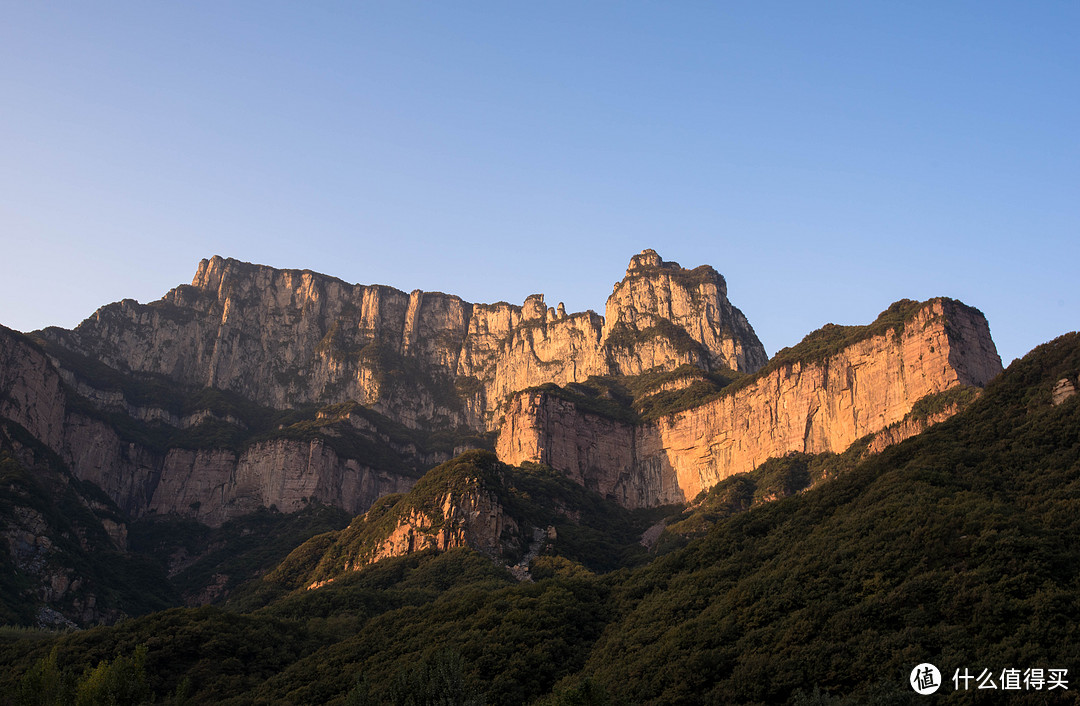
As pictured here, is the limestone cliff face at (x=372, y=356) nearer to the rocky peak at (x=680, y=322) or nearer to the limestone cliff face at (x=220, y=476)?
the rocky peak at (x=680, y=322)

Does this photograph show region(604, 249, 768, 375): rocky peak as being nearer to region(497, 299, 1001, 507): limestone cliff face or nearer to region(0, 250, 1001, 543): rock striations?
region(0, 250, 1001, 543): rock striations

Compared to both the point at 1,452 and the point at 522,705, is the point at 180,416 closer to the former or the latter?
the point at 1,452

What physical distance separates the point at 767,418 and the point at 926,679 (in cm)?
9881

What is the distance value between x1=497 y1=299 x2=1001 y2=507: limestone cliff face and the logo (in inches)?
3068

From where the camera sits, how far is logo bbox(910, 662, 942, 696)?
4066cm

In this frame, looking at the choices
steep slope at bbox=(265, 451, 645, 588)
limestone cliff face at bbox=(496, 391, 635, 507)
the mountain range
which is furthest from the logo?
limestone cliff face at bbox=(496, 391, 635, 507)

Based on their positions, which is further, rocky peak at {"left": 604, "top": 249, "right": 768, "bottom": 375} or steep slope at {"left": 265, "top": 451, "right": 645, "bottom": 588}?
rocky peak at {"left": 604, "top": 249, "right": 768, "bottom": 375}

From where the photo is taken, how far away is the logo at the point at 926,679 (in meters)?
40.7

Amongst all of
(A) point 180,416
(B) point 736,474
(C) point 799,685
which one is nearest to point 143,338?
(A) point 180,416

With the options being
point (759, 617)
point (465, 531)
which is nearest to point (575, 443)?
point (465, 531)

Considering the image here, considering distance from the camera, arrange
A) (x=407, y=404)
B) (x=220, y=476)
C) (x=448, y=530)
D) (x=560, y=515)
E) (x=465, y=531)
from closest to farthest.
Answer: (x=465, y=531), (x=448, y=530), (x=560, y=515), (x=220, y=476), (x=407, y=404)

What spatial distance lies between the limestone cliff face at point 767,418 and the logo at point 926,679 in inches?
3068

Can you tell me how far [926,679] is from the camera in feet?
136

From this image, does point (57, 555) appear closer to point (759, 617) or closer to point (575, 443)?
point (575, 443)
